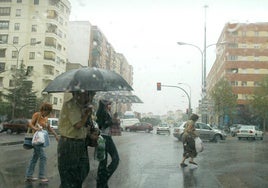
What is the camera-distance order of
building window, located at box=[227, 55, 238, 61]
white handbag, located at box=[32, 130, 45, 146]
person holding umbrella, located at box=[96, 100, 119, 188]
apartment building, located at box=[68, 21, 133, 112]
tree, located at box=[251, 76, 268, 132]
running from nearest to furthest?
person holding umbrella, located at box=[96, 100, 119, 188] < white handbag, located at box=[32, 130, 45, 146] < tree, located at box=[251, 76, 268, 132] < building window, located at box=[227, 55, 238, 61] < apartment building, located at box=[68, 21, 133, 112]

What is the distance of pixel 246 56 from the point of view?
71.2 m

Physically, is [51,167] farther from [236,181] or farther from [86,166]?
[86,166]

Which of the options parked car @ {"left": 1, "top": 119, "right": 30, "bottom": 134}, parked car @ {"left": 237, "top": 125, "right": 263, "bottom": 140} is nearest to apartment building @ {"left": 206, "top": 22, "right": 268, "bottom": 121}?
parked car @ {"left": 237, "top": 125, "right": 263, "bottom": 140}

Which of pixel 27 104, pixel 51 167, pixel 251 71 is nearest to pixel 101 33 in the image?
pixel 251 71

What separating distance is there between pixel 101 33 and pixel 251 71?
34012 millimetres

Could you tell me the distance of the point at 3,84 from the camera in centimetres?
6162

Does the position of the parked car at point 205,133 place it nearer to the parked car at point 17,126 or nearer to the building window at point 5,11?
the parked car at point 17,126

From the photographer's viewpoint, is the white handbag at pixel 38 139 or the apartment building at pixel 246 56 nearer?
the white handbag at pixel 38 139

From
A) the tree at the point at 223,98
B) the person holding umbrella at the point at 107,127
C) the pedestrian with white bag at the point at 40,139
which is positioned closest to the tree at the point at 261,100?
the tree at the point at 223,98

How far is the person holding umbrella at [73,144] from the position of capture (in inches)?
165

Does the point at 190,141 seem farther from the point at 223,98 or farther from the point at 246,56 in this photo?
the point at 246,56

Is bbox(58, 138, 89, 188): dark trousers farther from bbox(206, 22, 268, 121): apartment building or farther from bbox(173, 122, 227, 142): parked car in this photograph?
bbox(206, 22, 268, 121): apartment building

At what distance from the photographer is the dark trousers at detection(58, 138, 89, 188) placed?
164 inches

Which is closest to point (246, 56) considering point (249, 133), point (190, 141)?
point (249, 133)
